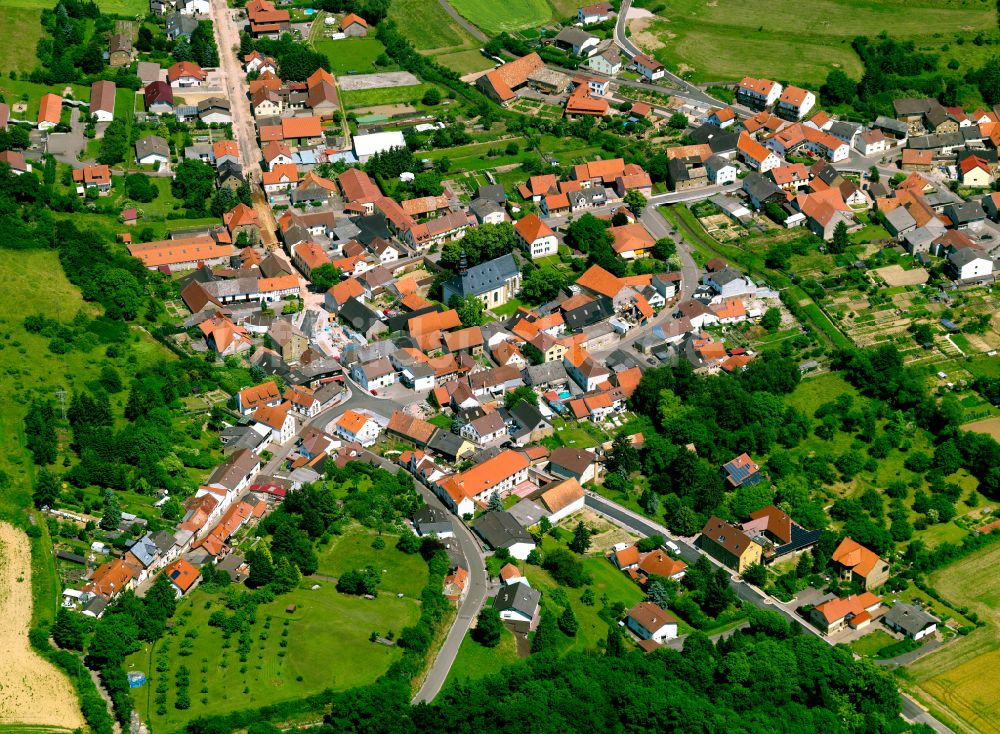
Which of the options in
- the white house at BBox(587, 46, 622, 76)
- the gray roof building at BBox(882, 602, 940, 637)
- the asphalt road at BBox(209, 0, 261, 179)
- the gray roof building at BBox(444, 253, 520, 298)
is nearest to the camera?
the gray roof building at BBox(882, 602, 940, 637)

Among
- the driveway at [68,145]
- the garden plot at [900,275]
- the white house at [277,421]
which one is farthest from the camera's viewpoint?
the driveway at [68,145]

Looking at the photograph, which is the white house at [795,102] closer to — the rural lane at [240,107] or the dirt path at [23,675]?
the rural lane at [240,107]

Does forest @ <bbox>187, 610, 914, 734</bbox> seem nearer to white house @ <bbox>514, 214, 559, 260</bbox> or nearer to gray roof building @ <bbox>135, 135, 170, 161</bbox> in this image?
white house @ <bbox>514, 214, 559, 260</bbox>

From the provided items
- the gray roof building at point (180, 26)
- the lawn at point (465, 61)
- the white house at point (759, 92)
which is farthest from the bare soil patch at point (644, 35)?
the gray roof building at point (180, 26)

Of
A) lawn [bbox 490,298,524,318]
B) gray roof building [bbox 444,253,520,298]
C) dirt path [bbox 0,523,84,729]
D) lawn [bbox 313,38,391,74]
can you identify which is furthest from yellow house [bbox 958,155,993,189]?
dirt path [bbox 0,523,84,729]

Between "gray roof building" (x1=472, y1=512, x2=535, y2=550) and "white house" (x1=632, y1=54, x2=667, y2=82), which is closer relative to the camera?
"gray roof building" (x1=472, y1=512, x2=535, y2=550)

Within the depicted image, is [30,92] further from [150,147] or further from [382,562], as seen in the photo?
[382,562]
